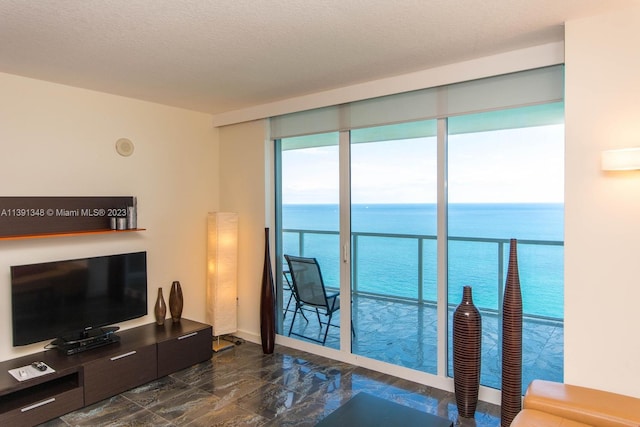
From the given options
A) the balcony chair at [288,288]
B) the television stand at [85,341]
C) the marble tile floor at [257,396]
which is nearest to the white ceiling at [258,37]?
the balcony chair at [288,288]

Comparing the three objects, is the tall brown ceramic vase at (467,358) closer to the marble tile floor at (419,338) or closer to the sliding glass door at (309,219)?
the marble tile floor at (419,338)

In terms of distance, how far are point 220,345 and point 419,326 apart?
6.98 feet

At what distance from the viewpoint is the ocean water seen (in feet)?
9.95

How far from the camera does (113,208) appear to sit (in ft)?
12.6

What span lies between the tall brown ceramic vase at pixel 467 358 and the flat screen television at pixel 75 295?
2.86 metres

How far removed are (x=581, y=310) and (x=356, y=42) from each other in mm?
2144

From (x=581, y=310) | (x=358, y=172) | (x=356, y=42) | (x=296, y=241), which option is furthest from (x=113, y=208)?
(x=581, y=310)

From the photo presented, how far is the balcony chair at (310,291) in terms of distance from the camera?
407cm

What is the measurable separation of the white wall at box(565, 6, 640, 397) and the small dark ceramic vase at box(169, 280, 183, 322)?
342cm

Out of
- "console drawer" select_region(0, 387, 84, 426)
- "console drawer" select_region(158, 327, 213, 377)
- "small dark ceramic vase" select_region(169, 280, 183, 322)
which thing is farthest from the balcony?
"console drawer" select_region(0, 387, 84, 426)

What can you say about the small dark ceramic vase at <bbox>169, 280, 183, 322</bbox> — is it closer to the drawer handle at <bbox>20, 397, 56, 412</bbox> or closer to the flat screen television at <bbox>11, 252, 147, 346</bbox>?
the flat screen television at <bbox>11, 252, 147, 346</bbox>

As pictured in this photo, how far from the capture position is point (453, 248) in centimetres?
335

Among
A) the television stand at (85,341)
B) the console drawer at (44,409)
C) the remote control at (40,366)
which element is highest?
the television stand at (85,341)

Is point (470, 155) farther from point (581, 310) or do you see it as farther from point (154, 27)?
point (154, 27)
